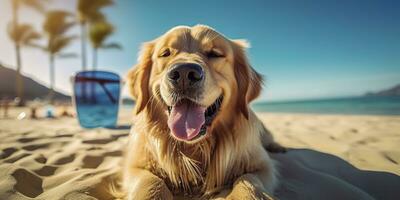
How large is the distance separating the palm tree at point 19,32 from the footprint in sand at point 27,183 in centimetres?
2534

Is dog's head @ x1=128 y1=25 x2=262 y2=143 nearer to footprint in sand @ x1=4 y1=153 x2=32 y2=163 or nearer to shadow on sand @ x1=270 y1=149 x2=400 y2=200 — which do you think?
shadow on sand @ x1=270 y1=149 x2=400 y2=200

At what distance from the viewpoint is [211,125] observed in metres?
2.28

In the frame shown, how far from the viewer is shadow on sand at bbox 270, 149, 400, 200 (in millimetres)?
2102

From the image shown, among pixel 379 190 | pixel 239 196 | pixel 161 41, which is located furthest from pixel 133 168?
pixel 379 190

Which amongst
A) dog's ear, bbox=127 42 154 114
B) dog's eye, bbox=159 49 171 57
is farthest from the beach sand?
dog's eye, bbox=159 49 171 57

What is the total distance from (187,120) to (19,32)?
3251cm

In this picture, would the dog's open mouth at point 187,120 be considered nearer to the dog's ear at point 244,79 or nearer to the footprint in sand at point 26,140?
the dog's ear at point 244,79

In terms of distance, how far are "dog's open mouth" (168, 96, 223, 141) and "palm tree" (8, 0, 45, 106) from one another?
2623 cm

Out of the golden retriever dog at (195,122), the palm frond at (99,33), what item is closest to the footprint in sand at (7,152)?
the golden retriever dog at (195,122)

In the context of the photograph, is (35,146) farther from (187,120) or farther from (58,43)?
(58,43)

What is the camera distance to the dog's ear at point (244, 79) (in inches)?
97.3

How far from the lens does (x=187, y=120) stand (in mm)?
2104

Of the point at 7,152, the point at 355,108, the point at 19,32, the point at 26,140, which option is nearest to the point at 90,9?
the point at 19,32

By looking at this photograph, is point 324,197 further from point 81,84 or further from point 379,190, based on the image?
point 81,84
